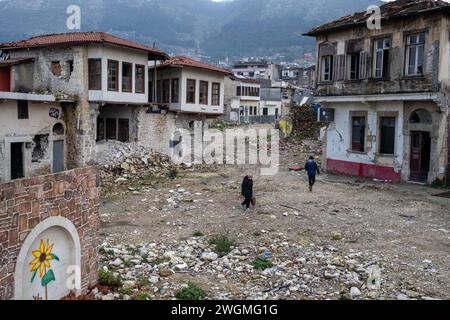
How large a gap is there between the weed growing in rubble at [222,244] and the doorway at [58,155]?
13511mm

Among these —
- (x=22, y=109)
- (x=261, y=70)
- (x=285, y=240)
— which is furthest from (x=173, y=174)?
(x=261, y=70)

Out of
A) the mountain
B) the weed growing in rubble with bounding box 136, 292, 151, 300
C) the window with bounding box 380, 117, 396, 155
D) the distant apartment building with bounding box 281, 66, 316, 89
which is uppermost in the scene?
the mountain

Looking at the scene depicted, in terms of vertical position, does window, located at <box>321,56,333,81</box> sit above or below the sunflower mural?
above

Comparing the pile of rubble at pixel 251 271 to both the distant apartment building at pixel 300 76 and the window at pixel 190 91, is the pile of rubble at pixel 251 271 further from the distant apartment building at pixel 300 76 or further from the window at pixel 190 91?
the distant apartment building at pixel 300 76

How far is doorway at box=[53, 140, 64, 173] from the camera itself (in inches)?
890

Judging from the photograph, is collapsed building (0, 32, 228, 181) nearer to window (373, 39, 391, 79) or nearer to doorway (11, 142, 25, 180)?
doorway (11, 142, 25, 180)

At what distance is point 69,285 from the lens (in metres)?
8.12

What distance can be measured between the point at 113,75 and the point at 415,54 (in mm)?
14794

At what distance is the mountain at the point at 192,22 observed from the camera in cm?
15275

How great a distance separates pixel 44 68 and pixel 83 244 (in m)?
18.1

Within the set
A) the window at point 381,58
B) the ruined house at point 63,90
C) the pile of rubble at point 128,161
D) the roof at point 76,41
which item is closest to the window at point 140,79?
the ruined house at point 63,90

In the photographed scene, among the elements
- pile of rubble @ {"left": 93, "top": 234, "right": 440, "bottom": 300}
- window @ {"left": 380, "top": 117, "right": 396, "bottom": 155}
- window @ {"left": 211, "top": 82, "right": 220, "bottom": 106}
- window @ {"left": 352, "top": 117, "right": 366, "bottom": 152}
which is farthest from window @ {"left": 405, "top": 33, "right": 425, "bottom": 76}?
A: window @ {"left": 211, "top": 82, "right": 220, "bottom": 106}

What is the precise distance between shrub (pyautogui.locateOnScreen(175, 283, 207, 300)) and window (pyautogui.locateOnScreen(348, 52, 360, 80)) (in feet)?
54.8
